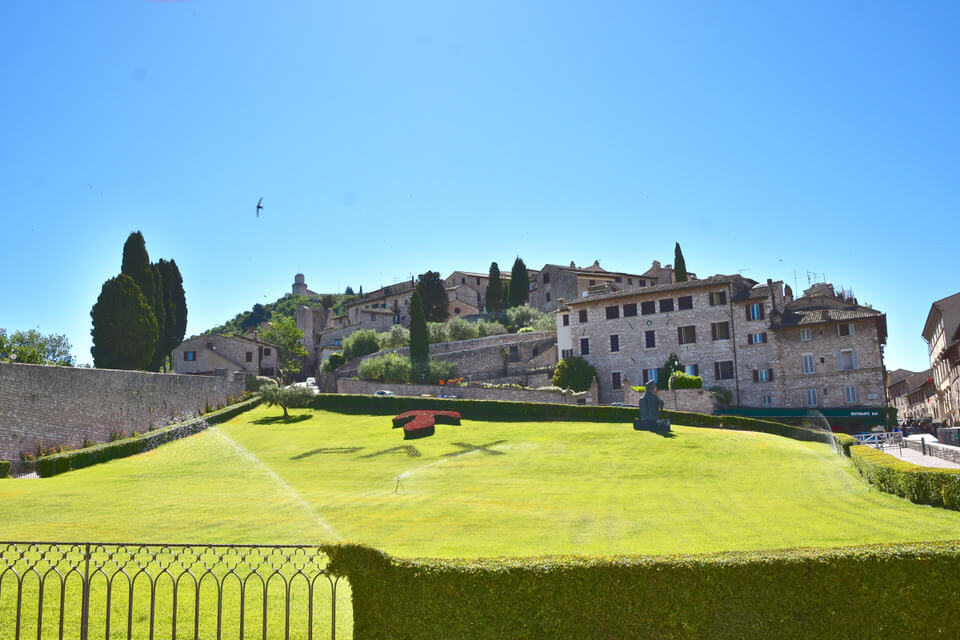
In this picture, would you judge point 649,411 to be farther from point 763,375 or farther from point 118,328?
point 118,328

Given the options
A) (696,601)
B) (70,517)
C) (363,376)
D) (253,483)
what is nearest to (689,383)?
(363,376)

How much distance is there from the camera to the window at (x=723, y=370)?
2451 inches

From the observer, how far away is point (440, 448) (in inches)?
1564

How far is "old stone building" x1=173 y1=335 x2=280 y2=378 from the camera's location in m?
81.2

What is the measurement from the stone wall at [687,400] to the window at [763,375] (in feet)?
23.3

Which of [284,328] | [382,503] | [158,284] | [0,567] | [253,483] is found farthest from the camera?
[284,328]

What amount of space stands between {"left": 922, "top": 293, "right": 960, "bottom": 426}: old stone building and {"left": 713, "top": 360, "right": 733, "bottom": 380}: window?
669 inches

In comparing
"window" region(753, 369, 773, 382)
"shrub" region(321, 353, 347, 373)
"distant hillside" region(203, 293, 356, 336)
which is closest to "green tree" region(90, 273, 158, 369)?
"shrub" region(321, 353, 347, 373)

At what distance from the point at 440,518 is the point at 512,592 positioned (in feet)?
36.7

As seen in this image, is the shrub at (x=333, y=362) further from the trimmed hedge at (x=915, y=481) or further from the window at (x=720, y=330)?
the trimmed hedge at (x=915, y=481)

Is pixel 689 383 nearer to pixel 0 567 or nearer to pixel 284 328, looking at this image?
pixel 0 567

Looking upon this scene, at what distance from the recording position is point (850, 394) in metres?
57.5

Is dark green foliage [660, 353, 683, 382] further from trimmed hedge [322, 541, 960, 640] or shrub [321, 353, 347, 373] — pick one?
trimmed hedge [322, 541, 960, 640]

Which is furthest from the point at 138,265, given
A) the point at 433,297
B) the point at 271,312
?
the point at 271,312
